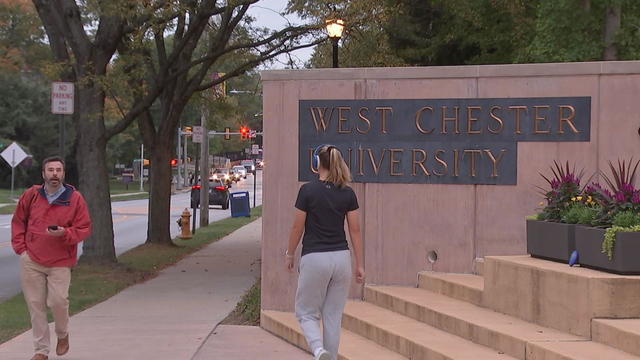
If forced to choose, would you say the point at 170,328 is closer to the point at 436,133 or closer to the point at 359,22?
the point at 436,133

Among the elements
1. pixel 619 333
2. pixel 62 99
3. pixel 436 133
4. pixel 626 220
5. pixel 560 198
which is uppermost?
pixel 62 99

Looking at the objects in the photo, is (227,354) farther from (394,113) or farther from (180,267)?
(180,267)

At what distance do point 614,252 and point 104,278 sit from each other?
33.5ft

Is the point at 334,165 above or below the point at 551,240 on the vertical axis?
above

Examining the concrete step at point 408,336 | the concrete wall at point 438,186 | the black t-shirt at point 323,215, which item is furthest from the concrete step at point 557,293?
the black t-shirt at point 323,215

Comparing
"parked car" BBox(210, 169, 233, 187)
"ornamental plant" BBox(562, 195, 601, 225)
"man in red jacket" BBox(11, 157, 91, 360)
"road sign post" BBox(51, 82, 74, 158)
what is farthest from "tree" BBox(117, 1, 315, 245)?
"parked car" BBox(210, 169, 233, 187)

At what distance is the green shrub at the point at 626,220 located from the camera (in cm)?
737

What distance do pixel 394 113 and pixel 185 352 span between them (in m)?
3.57

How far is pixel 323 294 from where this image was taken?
7055 mm

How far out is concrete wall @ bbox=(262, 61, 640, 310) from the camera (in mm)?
9844

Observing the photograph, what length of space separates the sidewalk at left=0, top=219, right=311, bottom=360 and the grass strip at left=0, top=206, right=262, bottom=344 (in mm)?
292

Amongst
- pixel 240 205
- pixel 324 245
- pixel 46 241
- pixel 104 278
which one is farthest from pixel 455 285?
pixel 240 205

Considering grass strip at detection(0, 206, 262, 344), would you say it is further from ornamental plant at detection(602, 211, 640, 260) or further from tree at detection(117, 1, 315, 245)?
ornamental plant at detection(602, 211, 640, 260)

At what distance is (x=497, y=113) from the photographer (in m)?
10.2
